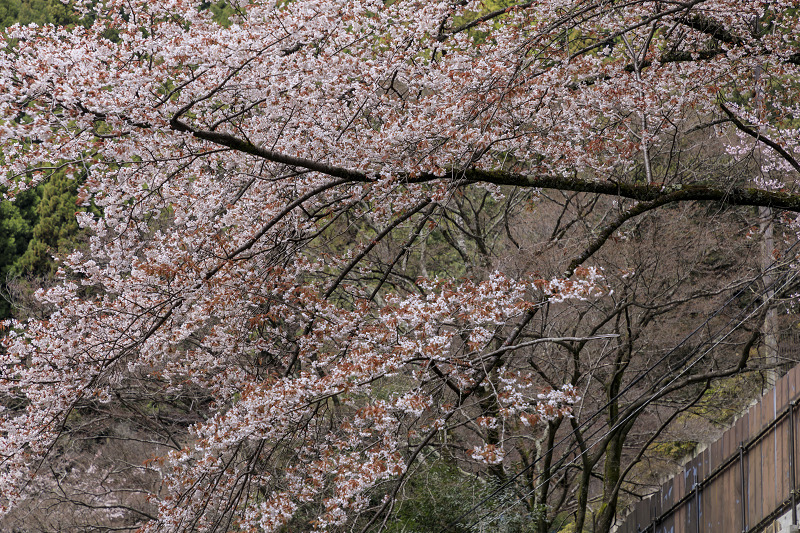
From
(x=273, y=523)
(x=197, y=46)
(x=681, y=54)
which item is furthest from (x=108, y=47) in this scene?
(x=681, y=54)

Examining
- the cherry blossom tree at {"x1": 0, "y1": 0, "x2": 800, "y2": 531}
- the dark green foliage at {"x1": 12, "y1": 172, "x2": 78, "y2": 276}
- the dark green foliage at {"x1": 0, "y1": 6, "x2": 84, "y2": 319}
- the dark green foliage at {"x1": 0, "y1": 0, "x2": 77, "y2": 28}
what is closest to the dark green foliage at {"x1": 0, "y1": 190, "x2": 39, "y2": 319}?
the dark green foliage at {"x1": 0, "y1": 6, "x2": 84, "y2": 319}

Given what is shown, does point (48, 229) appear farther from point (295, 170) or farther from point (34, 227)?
point (295, 170)

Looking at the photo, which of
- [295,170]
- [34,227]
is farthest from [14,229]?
[295,170]

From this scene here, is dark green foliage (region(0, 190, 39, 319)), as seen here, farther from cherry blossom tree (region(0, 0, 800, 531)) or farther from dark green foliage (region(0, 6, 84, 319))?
cherry blossom tree (region(0, 0, 800, 531))

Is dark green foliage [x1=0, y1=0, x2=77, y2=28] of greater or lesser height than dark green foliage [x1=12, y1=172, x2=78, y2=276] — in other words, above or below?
above

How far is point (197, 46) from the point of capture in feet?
14.6

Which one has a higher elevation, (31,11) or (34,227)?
(31,11)

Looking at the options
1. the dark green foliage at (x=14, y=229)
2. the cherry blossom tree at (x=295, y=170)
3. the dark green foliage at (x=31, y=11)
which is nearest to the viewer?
Answer: the cherry blossom tree at (x=295, y=170)

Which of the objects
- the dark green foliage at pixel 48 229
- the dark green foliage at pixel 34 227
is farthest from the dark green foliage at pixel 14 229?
the dark green foliage at pixel 48 229

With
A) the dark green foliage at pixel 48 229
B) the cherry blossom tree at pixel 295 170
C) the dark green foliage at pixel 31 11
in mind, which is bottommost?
the cherry blossom tree at pixel 295 170

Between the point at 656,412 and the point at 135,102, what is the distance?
879 cm

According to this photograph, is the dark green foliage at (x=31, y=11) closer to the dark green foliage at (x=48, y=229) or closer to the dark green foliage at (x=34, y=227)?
the dark green foliage at (x=34, y=227)

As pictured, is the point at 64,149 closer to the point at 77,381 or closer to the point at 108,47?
the point at 108,47

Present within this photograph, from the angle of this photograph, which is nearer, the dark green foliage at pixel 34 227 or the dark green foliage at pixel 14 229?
the dark green foliage at pixel 34 227
